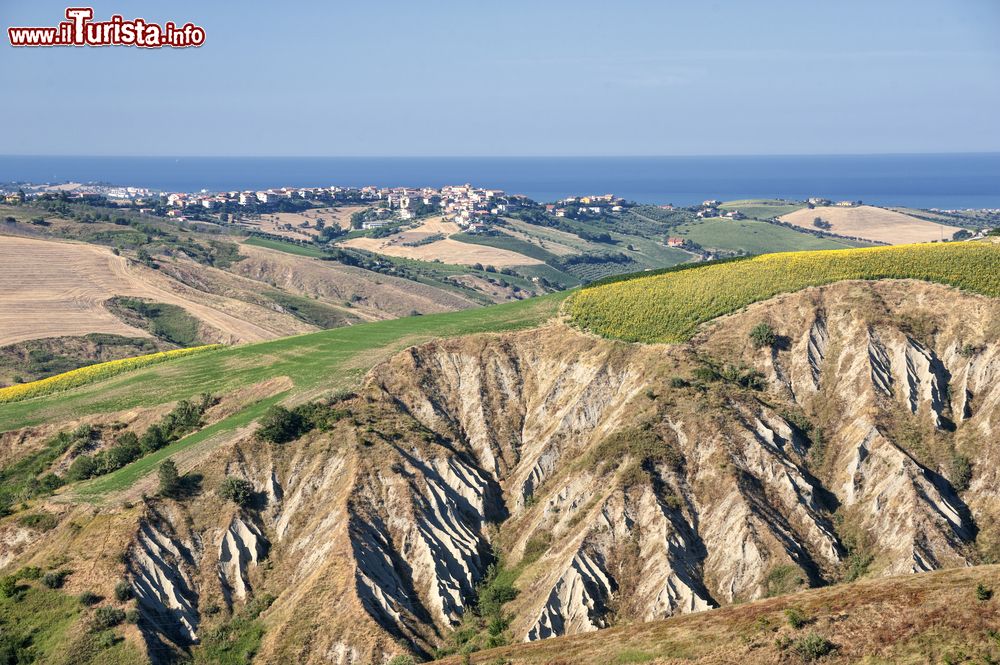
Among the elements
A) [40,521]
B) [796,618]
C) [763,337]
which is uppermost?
[763,337]

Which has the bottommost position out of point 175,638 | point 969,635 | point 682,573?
point 175,638

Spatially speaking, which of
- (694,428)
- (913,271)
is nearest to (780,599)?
(694,428)

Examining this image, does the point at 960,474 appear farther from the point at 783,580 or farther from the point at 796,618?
the point at 796,618

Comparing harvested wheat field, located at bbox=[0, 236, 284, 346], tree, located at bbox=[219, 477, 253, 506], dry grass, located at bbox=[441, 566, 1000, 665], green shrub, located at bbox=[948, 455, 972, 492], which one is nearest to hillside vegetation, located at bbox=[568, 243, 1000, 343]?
green shrub, located at bbox=[948, 455, 972, 492]

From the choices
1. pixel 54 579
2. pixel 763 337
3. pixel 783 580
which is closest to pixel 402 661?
pixel 54 579

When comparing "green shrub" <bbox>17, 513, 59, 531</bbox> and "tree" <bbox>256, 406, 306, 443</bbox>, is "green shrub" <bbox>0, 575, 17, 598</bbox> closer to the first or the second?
"green shrub" <bbox>17, 513, 59, 531</bbox>

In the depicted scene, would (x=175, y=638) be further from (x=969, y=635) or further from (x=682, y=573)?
(x=969, y=635)
